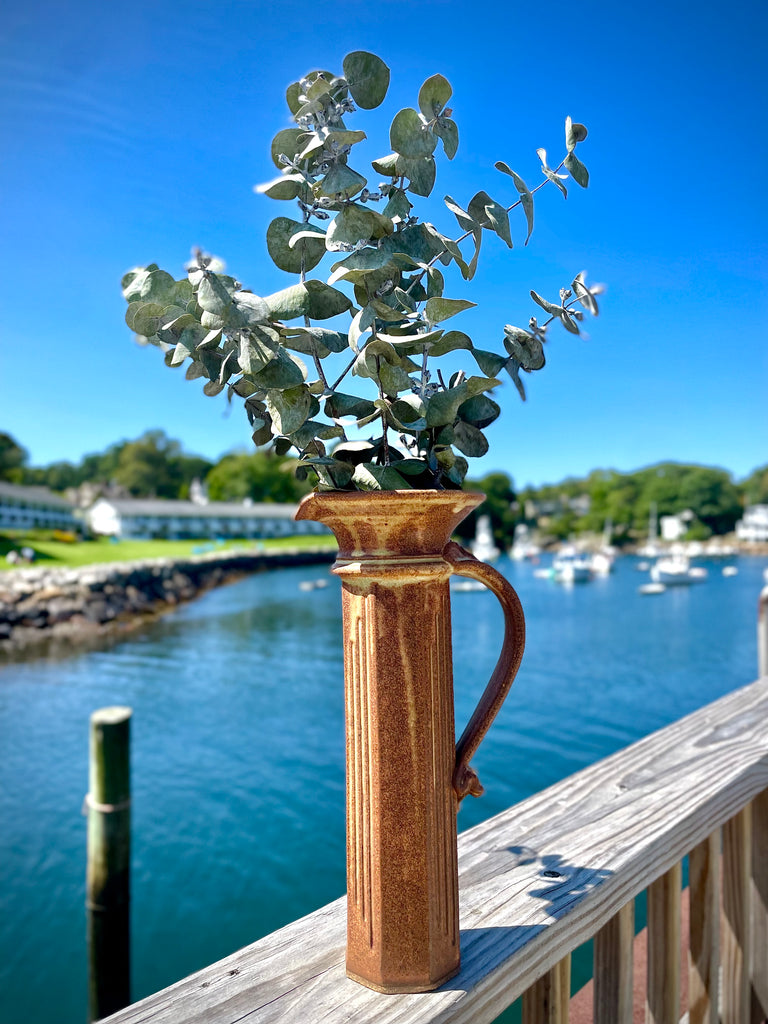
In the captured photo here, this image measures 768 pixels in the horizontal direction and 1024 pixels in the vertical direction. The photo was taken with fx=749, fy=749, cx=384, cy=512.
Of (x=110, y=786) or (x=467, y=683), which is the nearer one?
(x=110, y=786)

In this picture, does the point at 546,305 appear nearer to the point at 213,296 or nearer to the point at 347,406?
the point at 347,406

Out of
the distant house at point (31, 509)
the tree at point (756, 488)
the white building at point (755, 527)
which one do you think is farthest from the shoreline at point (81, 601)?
the tree at point (756, 488)

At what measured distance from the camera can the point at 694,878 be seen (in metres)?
1.19

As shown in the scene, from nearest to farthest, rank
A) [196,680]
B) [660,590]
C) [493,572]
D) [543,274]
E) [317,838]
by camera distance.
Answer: [493,572], [543,274], [317,838], [196,680], [660,590]

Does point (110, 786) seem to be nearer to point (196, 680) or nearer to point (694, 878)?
point (694, 878)

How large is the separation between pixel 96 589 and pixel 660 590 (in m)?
25.9

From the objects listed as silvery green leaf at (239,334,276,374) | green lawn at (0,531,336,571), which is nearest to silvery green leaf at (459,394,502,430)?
silvery green leaf at (239,334,276,374)

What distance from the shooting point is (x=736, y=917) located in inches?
51.9

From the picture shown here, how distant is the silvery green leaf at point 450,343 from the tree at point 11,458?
5097cm

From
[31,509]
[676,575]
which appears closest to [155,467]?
[31,509]

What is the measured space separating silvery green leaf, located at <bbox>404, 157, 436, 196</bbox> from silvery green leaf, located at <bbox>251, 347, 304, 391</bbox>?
206 millimetres

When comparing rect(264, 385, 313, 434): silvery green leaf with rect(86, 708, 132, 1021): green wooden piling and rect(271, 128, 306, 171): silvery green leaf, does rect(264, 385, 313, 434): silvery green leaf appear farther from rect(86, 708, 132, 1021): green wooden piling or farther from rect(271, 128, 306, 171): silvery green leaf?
rect(86, 708, 132, 1021): green wooden piling

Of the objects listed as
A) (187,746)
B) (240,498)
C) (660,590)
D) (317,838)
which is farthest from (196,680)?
(240,498)

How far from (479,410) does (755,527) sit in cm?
7766
